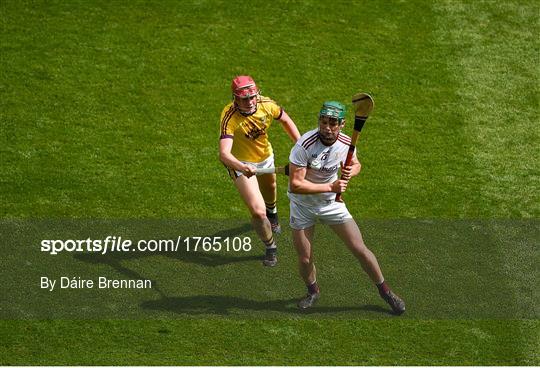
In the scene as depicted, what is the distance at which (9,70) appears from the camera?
18.6 metres

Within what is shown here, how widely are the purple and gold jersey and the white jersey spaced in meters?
1.36

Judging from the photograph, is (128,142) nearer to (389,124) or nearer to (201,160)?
(201,160)

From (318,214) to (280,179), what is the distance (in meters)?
3.44

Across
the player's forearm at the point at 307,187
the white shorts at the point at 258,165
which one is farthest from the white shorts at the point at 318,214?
the white shorts at the point at 258,165

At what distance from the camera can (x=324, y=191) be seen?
13148 mm

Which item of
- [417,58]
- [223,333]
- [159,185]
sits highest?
[417,58]

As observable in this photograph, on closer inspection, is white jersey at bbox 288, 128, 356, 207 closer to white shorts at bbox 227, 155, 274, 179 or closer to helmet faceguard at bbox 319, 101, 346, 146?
helmet faceguard at bbox 319, 101, 346, 146

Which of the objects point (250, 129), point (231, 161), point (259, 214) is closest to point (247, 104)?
point (250, 129)

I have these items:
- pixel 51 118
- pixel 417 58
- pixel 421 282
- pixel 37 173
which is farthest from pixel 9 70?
pixel 421 282

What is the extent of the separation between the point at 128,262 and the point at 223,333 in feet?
6.95

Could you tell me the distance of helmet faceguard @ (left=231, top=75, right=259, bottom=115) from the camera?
1420 cm

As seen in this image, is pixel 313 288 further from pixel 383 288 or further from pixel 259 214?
pixel 259 214

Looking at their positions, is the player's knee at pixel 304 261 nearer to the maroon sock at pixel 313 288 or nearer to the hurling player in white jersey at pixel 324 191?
the hurling player in white jersey at pixel 324 191

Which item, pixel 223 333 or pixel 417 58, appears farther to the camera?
pixel 417 58
